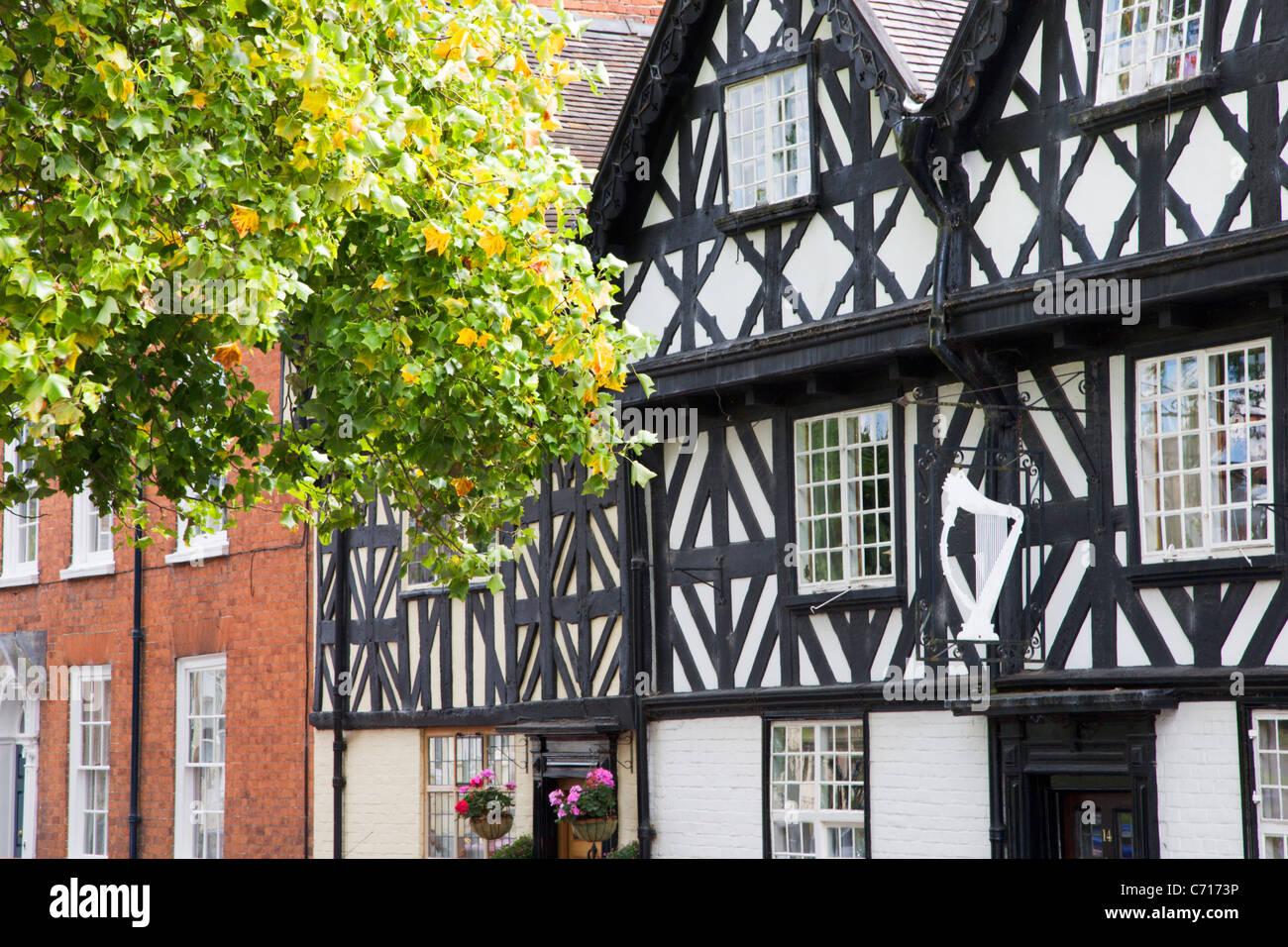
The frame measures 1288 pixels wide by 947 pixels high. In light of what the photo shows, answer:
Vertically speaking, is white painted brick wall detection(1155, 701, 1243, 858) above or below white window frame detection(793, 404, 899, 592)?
below

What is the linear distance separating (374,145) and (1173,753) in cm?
679

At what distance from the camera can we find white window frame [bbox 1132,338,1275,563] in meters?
11.8

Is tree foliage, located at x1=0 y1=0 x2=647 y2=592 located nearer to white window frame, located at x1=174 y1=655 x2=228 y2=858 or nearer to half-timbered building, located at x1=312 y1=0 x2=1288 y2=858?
half-timbered building, located at x1=312 y1=0 x2=1288 y2=858

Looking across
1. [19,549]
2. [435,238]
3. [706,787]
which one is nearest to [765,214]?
[435,238]

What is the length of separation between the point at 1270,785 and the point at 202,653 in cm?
1489

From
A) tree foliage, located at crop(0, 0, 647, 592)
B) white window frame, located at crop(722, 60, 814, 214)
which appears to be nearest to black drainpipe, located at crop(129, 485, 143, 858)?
tree foliage, located at crop(0, 0, 647, 592)

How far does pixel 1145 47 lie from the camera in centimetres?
1257

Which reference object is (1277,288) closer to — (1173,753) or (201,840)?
(1173,753)

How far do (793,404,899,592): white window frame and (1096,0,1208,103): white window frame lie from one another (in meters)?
3.27

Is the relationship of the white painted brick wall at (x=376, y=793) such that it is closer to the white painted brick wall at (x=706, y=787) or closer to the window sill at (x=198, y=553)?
the window sill at (x=198, y=553)

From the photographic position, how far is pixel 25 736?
86.5ft

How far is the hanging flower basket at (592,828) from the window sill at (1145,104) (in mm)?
7729
